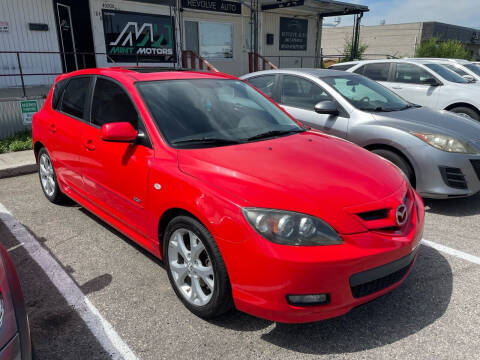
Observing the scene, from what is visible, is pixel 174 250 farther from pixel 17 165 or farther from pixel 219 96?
pixel 17 165

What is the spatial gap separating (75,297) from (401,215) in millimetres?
2443

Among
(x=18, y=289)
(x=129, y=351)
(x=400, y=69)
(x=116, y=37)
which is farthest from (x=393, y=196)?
(x=116, y=37)

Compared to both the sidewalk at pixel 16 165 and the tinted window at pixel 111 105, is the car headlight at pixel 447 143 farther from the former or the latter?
the sidewalk at pixel 16 165

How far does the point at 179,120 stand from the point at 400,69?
7.36m

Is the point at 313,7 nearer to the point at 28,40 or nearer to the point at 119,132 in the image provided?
the point at 28,40

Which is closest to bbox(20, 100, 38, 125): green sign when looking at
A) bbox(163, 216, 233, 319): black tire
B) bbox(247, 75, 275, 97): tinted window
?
bbox(247, 75, 275, 97): tinted window

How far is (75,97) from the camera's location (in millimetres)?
4094

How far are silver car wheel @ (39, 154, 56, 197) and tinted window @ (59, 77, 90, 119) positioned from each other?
0.80 meters

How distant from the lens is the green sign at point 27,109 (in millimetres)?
8086

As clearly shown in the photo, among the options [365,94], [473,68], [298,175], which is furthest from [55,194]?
[473,68]

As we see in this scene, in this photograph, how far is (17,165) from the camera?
20.8 ft

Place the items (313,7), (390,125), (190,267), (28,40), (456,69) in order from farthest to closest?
1. (313,7)
2. (28,40)
3. (456,69)
4. (390,125)
5. (190,267)

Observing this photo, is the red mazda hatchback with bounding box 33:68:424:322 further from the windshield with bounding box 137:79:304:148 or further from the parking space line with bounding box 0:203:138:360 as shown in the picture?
the parking space line with bounding box 0:203:138:360

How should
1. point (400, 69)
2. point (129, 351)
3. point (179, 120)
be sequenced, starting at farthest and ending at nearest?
point (400, 69) < point (179, 120) < point (129, 351)
